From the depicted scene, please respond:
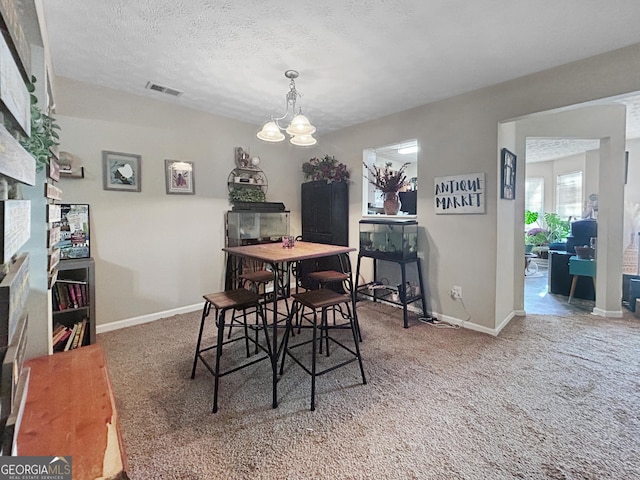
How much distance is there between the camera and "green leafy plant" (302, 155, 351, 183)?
423cm

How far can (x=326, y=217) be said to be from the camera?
167 inches

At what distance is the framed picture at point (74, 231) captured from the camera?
2734 millimetres

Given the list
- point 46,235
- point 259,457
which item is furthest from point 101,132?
point 259,457

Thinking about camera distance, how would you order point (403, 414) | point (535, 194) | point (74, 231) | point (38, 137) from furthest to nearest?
1. point (535, 194)
2. point (74, 231)
3. point (403, 414)
4. point (38, 137)

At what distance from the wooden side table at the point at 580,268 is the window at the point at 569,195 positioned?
3.33m

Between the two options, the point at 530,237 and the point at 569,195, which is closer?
the point at 569,195

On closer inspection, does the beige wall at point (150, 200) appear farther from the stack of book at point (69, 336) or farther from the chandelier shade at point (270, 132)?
the chandelier shade at point (270, 132)

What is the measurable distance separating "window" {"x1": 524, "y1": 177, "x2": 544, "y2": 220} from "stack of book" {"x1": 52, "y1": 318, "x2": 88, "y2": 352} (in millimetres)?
8817

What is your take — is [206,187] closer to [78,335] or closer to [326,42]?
[78,335]

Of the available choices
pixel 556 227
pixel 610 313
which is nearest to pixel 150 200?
pixel 610 313

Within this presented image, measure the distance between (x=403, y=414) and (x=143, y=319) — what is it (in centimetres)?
287

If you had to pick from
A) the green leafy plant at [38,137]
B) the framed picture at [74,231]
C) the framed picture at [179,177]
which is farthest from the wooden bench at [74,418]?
the framed picture at [179,177]

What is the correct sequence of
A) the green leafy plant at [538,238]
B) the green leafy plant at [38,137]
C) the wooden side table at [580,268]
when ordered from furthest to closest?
1. the green leafy plant at [538,238]
2. the wooden side table at [580,268]
3. the green leafy plant at [38,137]

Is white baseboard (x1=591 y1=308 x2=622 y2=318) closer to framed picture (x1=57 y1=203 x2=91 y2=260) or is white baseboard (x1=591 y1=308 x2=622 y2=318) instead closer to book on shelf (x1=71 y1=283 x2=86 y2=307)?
book on shelf (x1=71 y1=283 x2=86 y2=307)
